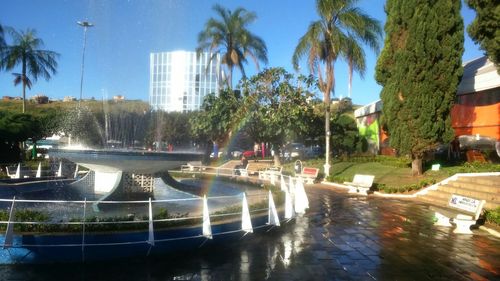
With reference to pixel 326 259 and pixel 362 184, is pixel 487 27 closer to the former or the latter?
pixel 362 184

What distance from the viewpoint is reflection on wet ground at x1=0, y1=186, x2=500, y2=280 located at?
7449 millimetres

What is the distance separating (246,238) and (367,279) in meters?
3.40

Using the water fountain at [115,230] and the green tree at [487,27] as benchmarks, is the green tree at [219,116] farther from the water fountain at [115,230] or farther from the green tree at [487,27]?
the water fountain at [115,230]

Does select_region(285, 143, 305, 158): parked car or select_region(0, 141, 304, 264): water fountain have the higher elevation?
select_region(285, 143, 305, 158): parked car

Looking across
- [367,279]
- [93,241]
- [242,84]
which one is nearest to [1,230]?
[93,241]

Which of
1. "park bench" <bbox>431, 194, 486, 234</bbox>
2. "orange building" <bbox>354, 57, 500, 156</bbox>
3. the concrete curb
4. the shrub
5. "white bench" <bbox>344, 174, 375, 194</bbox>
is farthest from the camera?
"orange building" <bbox>354, 57, 500, 156</bbox>

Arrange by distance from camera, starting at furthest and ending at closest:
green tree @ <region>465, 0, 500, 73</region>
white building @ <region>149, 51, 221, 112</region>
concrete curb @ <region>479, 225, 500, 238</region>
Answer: white building @ <region>149, 51, 221, 112</region>
green tree @ <region>465, 0, 500, 73</region>
concrete curb @ <region>479, 225, 500, 238</region>

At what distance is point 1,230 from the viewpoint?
315 inches

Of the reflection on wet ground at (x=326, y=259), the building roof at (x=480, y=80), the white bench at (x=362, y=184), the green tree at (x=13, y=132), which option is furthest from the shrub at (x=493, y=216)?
the green tree at (x=13, y=132)

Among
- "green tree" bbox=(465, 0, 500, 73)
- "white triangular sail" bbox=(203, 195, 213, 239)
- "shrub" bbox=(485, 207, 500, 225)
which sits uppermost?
"green tree" bbox=(465, 0, 500, 73)

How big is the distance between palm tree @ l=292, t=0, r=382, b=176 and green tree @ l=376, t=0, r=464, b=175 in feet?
14.9

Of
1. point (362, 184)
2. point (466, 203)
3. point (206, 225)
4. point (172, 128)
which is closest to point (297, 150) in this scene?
point (172, 128)

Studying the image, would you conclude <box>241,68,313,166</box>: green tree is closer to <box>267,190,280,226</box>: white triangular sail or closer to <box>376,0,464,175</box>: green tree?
<box>376,0,464,175</box>: green tree

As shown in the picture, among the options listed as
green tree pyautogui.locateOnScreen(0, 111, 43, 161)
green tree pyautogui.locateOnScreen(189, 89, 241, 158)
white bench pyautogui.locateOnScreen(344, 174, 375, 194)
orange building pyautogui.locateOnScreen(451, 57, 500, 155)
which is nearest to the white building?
white bench pyautogui.locateOnScreen(344, 174, 375, 194)
